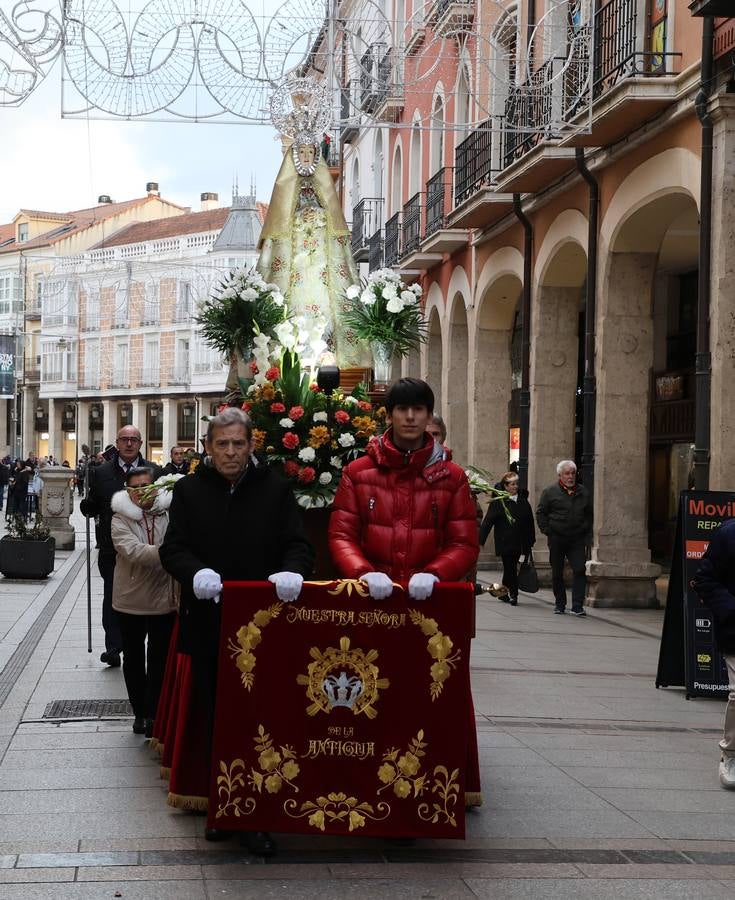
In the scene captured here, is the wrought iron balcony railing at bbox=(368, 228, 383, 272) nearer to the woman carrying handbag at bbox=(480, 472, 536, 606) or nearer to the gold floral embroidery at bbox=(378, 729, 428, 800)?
the woman carrying handbag at bbox=(480, 472, 536, 606)

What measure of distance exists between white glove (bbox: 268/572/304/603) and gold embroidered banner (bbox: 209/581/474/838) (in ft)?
0.20

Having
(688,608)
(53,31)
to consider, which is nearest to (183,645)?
(688,608)

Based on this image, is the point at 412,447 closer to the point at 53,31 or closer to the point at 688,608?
the point at 688,608

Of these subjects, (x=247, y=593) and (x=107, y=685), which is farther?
(x=107, y=685)

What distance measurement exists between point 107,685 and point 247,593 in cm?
441

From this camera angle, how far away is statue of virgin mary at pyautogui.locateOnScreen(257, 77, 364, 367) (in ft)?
42.5

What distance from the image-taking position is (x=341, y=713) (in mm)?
5688

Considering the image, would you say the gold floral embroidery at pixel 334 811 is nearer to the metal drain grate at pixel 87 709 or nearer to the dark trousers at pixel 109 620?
the metal drain grate at pixel 87 709

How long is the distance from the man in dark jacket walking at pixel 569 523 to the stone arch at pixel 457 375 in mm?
8875

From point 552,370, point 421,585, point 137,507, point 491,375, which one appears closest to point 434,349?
point 491,375

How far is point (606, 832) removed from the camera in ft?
20.2

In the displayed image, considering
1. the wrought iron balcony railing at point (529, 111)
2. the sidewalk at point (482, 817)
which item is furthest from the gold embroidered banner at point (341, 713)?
the wrought iron balcony railing at point (529, 111)

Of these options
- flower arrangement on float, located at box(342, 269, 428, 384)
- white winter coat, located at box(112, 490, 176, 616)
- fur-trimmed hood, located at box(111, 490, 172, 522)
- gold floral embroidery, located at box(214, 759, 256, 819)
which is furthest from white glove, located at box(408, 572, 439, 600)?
flower arrangement on float, located at box(342, 269, 428, 384)

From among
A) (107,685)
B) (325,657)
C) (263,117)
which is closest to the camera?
(325,657)
